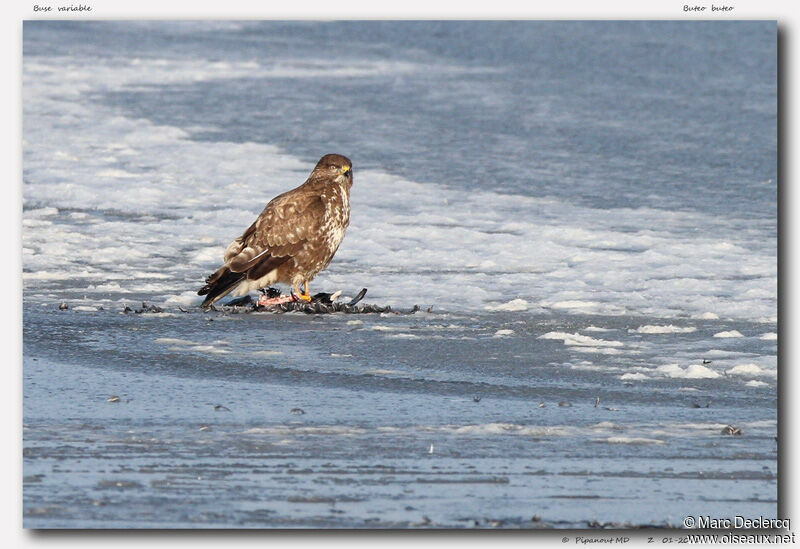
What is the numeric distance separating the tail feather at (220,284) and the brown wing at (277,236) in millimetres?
36

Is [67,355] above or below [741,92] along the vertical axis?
below

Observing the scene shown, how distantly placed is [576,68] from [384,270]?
6.27 meters

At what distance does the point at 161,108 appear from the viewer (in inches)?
527

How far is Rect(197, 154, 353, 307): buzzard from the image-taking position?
24.4 ft

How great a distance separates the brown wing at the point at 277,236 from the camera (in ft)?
24.5

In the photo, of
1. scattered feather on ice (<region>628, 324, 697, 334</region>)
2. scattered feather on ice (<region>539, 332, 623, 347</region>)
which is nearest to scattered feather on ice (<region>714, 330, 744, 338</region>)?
scattered feather on ice (<region>628, 324, 697, 334</region>)

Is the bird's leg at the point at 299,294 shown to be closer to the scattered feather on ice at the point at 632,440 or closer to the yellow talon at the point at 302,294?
the yellow talon at the point at 302,294

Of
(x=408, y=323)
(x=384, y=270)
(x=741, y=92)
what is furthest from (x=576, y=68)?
(x=408, y=323)

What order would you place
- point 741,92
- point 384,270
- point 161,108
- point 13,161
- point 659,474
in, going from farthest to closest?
point 161,108 < point 741,92 < point 384,270 < point 13,161 < point 659,474

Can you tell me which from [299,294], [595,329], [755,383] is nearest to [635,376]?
[755,383]

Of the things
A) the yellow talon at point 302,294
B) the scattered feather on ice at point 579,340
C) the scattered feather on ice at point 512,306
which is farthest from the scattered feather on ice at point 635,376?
the yellow talon at point 302,294

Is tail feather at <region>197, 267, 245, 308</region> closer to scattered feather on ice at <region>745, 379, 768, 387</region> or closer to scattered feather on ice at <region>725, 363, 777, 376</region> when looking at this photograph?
scattered feather on ice at <region>725, 363, 777, 376</region>

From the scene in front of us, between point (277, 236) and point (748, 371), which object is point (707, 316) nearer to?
point (748, 371)

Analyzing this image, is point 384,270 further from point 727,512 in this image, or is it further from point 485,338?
point 727,512
